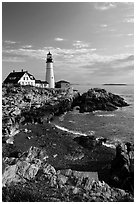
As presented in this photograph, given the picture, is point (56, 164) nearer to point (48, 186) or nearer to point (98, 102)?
point (48, 186)

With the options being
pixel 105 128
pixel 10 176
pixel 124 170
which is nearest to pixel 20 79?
pixel 105 128

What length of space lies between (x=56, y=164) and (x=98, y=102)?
14473mm

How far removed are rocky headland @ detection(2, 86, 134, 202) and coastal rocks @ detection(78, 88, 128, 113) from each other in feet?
20.0

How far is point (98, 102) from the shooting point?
21.5m

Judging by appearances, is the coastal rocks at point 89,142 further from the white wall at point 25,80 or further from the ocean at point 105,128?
the white wall at point 25,80

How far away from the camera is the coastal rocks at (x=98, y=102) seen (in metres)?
20.5

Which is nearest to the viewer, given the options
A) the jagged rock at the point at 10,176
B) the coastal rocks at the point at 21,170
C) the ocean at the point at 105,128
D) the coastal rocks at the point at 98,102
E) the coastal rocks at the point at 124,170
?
the jagged rock at the point at 10,176

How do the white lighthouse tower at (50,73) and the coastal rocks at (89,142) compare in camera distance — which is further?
the white lighthouse tower at (50,73)

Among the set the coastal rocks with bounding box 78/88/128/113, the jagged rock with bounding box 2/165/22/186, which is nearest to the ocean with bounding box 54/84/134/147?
the coastal rocks with bounding box 78/88/128/113

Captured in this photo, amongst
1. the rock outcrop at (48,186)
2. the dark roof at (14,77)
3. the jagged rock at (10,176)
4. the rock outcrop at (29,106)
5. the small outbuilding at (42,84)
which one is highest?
the dark roof at (14,77)

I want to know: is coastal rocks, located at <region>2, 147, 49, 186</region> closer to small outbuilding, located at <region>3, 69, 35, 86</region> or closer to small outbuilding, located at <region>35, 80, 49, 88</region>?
small outbuilding, located at <region>3, 69, 35, 86</region>

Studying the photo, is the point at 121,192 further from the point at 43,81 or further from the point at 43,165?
the point at 43,81

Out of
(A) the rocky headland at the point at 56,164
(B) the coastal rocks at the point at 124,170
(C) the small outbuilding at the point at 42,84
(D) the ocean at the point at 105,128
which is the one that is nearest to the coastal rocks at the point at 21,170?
(A) the rocky headland at the point at 56,164

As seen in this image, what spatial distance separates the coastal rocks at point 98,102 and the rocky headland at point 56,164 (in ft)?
20.0
